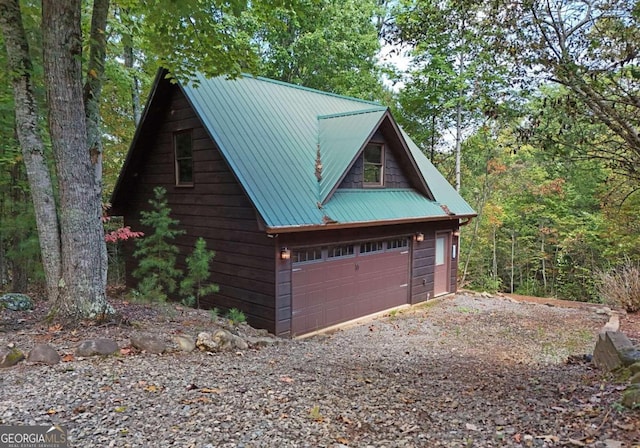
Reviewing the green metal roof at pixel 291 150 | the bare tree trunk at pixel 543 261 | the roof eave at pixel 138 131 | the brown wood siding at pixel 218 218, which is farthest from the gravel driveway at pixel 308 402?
the bare tree trunk at pixel 543 261

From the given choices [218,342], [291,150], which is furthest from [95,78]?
[291,150]

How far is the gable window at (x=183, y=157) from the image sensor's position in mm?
9539

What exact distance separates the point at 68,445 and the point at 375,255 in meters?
8.13

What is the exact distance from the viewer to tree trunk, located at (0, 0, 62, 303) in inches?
189

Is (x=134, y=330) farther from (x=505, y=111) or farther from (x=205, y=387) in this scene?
(x=505, y=111)

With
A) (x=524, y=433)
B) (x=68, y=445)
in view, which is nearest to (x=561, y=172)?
(x=524, y=433)

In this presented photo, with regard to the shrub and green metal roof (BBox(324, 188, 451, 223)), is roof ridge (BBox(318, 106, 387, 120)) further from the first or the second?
the shrub

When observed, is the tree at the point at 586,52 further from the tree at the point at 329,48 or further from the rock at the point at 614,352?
the tree at the point at 329,48

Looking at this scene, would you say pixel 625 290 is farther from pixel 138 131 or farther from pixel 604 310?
pixel 138 131

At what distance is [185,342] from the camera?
4863 millimetres

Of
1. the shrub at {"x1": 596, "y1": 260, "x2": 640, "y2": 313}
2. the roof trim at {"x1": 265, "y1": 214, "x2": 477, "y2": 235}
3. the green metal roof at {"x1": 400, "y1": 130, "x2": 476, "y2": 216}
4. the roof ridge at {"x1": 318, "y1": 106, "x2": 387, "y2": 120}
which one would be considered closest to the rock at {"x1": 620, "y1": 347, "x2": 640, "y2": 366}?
the roof trim at {"x1": 265, "y1": 214, "x2": 477, "y2": 235}

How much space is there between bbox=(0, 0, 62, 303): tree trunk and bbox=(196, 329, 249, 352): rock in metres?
1.80

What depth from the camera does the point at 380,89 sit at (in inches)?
829

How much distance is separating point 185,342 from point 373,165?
22.8 feet
